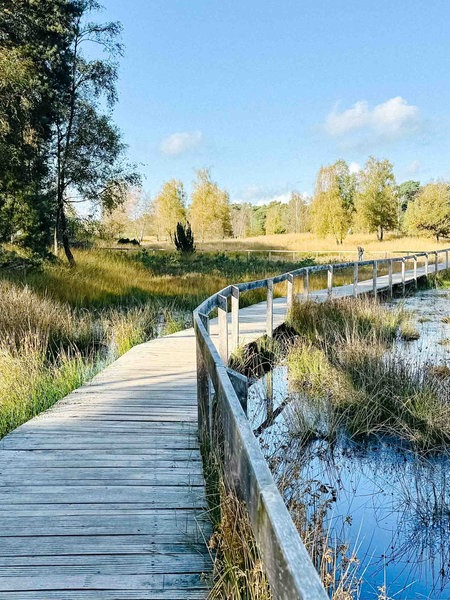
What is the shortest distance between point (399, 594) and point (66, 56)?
19189 millimetres

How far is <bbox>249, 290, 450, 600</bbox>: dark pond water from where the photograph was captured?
313 cm

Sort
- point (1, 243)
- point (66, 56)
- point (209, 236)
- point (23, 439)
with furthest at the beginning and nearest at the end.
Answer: point (209, 236), point (66, 56), point (1, 243), point (23, 439)

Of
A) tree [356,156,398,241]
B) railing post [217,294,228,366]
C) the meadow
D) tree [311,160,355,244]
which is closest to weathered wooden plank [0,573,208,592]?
railing post [217,294,228,366]

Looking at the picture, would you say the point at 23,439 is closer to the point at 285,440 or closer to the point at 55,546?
the point at 55,546

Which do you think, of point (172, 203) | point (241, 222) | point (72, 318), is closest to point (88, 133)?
point (72, 318)

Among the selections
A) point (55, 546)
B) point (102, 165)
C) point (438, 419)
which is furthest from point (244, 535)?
point (102, 165)

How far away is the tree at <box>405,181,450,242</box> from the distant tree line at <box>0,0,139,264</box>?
35190mm

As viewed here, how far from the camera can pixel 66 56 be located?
60.0 ft

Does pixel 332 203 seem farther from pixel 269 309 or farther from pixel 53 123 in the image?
pixel 269 309

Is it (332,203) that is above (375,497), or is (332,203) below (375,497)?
above

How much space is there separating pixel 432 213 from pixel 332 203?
996cm

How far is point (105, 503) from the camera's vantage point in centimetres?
289

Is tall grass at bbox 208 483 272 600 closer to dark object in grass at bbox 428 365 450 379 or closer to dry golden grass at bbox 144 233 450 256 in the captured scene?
dark object in grass at bbox 428 365 450 379

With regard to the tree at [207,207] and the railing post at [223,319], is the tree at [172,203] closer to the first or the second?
the tree at [207,207]
